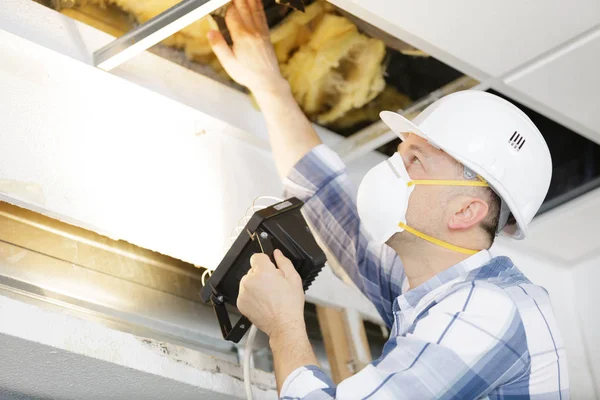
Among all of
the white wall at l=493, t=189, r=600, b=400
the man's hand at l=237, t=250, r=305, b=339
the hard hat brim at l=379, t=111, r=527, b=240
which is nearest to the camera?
the man's hand at l=237, t=250, r=305, b=339

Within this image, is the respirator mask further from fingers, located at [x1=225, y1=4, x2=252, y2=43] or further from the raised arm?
fingers, located at [x1=225, y1=4, x2=252, y2=43]

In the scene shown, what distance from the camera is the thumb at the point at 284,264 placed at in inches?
69.1

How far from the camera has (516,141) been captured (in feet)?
5.93

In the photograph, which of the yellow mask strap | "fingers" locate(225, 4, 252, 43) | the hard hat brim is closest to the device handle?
the yellow mask strap

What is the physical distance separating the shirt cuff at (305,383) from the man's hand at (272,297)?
0.11 metres

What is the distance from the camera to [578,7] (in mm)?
2029

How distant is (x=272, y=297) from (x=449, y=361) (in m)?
0.38

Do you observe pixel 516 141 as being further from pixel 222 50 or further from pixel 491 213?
pixel 222 50

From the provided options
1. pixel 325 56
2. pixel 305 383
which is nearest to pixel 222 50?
pixel 325 56

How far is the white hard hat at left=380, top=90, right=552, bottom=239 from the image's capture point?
1.79 m

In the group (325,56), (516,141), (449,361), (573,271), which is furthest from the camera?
(573,271)

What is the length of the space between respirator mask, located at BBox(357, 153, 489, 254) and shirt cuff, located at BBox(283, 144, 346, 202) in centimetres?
29

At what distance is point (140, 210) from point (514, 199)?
0.81 metres

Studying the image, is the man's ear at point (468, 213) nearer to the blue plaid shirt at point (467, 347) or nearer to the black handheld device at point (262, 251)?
the blue plaid shirt at point (467, 347)
